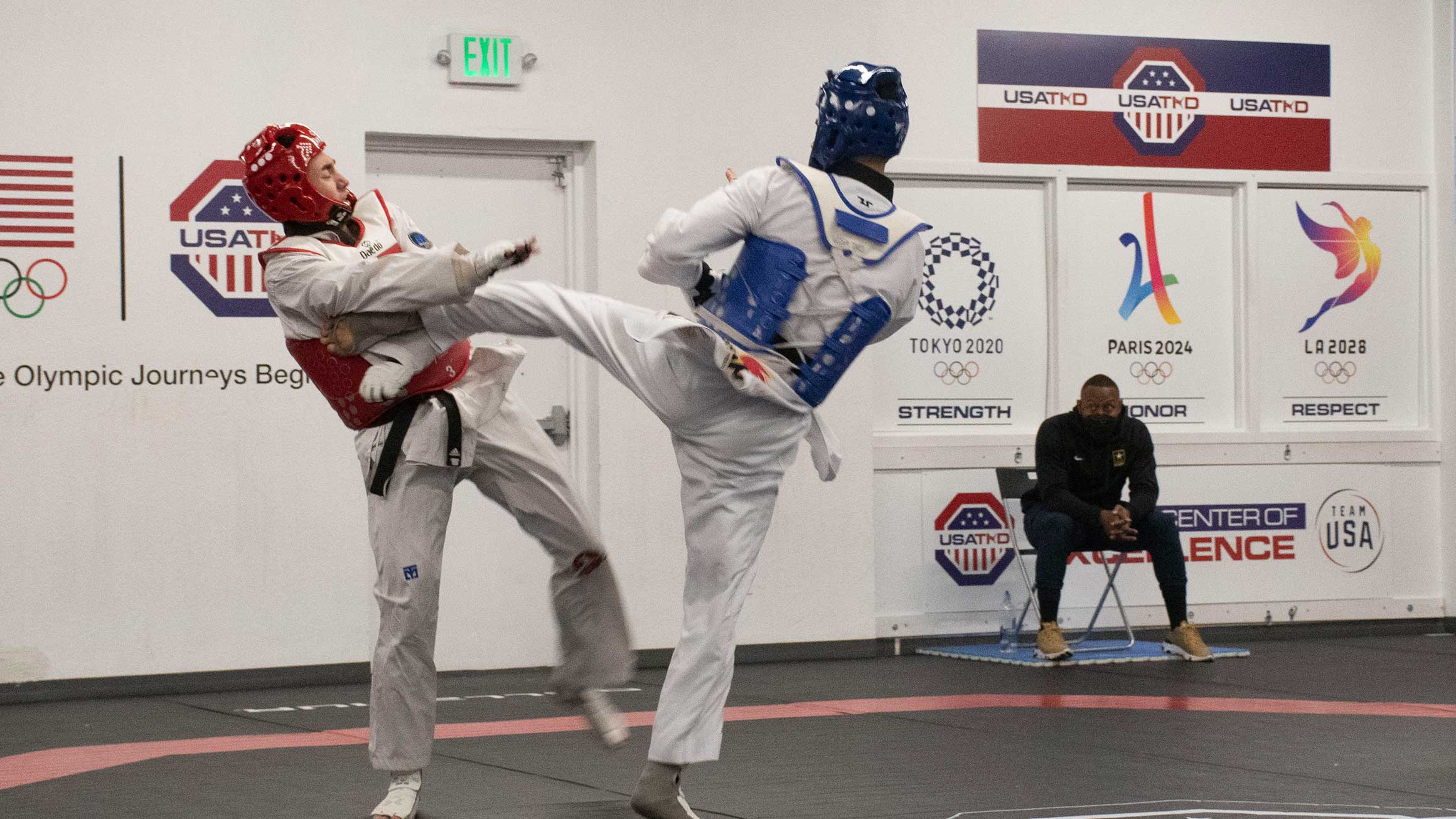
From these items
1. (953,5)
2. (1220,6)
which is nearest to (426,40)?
(953,5)

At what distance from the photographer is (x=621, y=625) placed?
188 inches

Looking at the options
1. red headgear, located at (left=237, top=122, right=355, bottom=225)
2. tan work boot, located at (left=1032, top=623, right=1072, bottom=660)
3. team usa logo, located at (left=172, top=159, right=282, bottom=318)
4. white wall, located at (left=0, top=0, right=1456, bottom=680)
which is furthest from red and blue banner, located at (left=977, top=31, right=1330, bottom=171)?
red headgear, located at (left=237, top=122, right=355, bottom=225)

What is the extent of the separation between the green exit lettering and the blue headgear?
3960mm

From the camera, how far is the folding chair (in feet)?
27.5

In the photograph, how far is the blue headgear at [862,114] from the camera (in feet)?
13.6

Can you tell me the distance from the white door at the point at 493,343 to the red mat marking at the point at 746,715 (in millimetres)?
1670

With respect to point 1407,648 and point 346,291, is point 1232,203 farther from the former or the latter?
point 346,291

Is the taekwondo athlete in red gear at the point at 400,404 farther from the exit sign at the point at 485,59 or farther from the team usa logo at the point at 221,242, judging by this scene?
the exit sign at the point at 485,59

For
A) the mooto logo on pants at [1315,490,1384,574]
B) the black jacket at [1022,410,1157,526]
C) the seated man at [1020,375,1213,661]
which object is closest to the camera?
the seated man at [1020,375,1213,661]

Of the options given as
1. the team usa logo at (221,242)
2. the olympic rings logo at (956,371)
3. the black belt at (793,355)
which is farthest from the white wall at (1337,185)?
the black belt at (793,355)

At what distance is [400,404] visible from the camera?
444 centimetres

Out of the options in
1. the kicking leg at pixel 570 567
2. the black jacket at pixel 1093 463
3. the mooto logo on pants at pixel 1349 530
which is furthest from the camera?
the mooto logo on pants at pixel 1349 530

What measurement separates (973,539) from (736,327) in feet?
16.6

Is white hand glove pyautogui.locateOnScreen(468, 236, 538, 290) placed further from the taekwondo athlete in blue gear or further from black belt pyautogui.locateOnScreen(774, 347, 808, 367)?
black belt pyautogui.locateOnScreen(774, 347, 808, 367)
